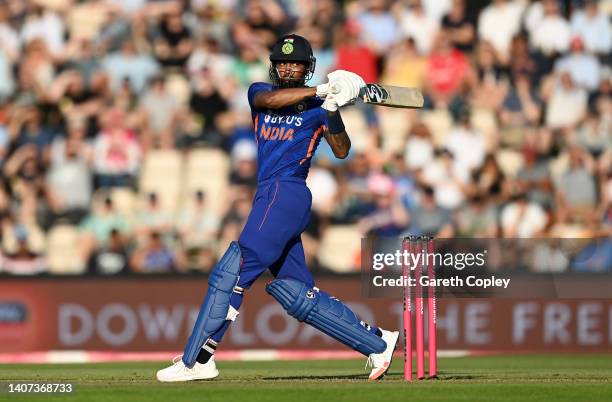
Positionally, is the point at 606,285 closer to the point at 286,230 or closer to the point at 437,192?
the point at 437,192

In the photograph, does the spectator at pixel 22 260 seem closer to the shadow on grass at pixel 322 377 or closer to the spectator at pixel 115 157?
the spectator at pixel 115 157

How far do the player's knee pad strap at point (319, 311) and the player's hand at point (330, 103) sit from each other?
1.08 metres

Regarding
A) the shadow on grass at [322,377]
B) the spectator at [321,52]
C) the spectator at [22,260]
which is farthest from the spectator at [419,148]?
the shadow on grass at [322,377]

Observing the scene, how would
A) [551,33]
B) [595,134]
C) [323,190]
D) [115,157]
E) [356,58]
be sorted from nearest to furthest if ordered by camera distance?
[323,190], [115,157], [595,134], [356,58], [551,33]

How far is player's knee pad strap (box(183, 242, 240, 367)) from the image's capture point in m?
8.44

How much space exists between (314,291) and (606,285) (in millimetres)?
4937

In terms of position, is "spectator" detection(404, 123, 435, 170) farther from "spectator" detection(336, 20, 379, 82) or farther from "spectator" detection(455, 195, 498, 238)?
"spectator" detection(336, 20, 379, 82)

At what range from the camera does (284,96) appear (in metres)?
8.26

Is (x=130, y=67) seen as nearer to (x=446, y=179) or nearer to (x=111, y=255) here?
(x=111, y=255)

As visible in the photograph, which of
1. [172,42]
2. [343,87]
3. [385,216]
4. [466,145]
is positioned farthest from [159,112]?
[343,87]

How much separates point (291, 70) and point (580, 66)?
8.23 meters

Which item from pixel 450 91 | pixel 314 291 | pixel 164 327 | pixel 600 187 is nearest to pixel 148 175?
pixel 164 327

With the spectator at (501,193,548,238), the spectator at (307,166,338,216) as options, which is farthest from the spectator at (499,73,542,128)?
the spectator at (307,166,338,216)

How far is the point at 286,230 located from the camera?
8.39 meters
